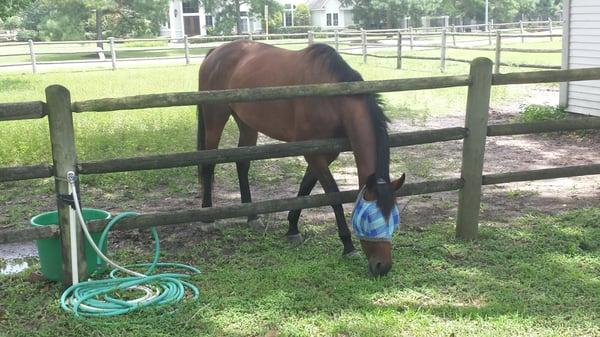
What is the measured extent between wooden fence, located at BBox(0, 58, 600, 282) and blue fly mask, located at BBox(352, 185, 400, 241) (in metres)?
0.45

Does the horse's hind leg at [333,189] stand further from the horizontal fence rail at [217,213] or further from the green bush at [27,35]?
the green bush at [27,35]

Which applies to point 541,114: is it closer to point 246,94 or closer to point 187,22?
point 246,94

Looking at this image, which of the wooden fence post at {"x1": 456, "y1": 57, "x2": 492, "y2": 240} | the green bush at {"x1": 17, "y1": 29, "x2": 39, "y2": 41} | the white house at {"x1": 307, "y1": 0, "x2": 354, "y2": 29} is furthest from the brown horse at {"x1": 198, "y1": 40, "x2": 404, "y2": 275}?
the white house at {"x1": 307, "y1": 0, "x2": 354, "y2": 29}

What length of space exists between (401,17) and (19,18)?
3220 cm

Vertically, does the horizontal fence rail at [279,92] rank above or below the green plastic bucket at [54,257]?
above

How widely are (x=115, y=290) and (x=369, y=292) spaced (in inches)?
61.6

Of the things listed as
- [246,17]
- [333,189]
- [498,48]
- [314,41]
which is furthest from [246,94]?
[246,17]

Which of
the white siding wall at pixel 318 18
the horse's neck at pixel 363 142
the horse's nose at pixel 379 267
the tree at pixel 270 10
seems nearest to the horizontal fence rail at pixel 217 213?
the horse's neck at pixel 363 142

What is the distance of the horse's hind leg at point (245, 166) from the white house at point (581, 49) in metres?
6.49

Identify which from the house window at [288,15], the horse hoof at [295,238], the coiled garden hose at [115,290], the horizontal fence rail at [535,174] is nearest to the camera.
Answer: the coiled garden hose at [115,290]

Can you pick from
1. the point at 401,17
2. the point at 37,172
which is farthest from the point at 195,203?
the point at 401,17

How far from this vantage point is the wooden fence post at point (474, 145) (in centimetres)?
429

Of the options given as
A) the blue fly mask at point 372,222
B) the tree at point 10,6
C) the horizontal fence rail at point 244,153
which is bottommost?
the blue fly mask at point 372,222

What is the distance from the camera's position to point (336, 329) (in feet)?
10.3
